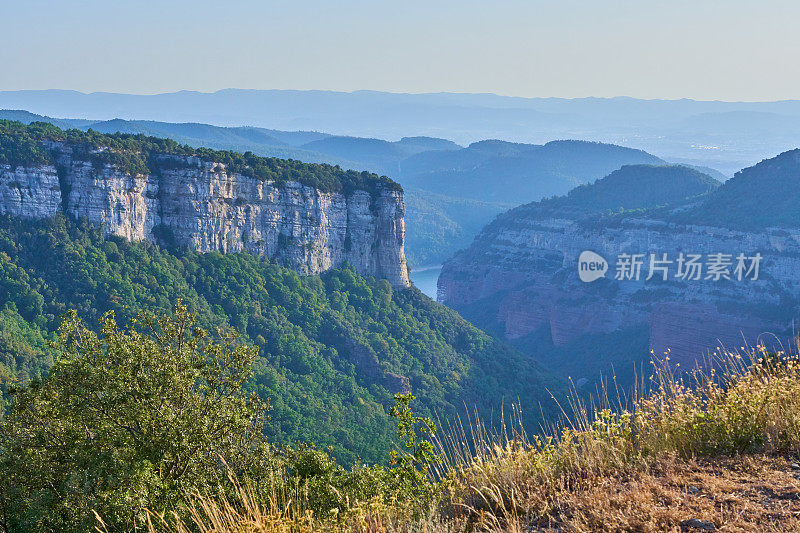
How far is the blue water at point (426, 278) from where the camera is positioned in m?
150

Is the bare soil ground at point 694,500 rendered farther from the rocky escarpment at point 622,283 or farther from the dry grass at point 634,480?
the rocky escarpment at point 622,283

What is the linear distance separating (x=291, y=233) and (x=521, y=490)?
62180 millimetres

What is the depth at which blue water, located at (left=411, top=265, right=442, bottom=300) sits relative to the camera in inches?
→ 5891

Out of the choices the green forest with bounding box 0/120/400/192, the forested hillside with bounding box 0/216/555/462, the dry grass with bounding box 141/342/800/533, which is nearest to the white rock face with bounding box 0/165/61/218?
the green forest with bounding box 0/120/400/192

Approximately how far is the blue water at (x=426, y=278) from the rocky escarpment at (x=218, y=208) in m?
69.9

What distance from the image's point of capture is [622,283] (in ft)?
339

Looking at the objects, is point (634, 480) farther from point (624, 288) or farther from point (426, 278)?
point (426, 278)

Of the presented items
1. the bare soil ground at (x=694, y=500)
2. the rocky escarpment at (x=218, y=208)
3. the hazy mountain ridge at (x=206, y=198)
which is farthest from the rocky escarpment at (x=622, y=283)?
the bare soil ground at (x=694, y=500)

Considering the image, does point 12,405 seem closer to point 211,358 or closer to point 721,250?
point 211,358

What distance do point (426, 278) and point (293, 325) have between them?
10688cm

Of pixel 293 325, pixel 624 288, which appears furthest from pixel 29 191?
pixel 624 288

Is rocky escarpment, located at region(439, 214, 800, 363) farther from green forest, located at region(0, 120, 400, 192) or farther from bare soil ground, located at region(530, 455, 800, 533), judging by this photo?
bare soil ground, located at region(530, 455, 800, 533)

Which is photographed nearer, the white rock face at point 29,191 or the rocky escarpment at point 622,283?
the white rock face at point 29,191

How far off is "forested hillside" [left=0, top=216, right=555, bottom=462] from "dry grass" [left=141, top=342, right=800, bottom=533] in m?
31.9
